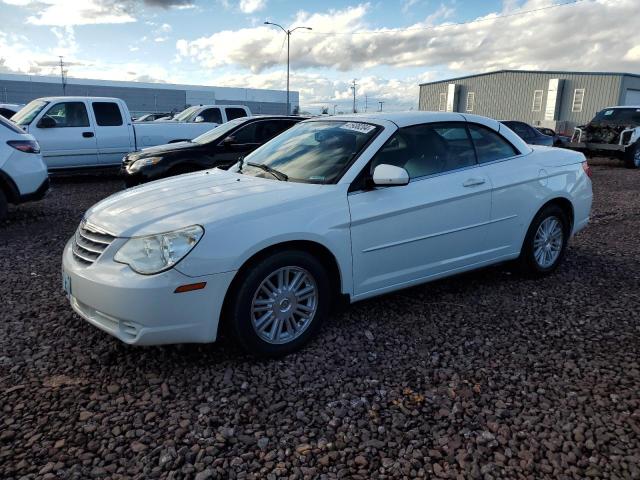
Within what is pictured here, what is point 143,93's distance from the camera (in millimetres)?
67562

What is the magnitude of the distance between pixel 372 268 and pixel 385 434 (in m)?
1.31

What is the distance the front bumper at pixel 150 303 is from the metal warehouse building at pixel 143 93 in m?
59.0

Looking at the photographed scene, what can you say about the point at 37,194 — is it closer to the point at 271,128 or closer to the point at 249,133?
the point at 249,133

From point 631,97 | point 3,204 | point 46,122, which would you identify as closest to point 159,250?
point 3,204

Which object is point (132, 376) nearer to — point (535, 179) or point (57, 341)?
point (57, 341)

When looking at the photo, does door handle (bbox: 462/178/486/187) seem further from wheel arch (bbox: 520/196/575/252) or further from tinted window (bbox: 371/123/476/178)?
wheel arch (bbox: 520/196/575/252)

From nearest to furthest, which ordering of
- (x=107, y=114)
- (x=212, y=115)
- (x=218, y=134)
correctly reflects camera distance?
(x=218, y=134), (x=107, y=114), (x=212, y=115)

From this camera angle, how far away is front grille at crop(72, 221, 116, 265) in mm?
3229

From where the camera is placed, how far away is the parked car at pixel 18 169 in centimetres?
688

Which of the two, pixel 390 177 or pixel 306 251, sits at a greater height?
pixel 390 177

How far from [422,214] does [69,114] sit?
32.6 ft

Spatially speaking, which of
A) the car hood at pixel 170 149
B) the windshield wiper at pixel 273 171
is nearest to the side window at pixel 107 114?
the car hood at pixel 170 149

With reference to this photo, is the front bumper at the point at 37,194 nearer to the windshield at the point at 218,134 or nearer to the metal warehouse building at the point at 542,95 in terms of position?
the windshield at the point at 218,134

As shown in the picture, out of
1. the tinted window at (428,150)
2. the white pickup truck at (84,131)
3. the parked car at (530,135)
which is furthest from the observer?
the parked car at (530,135)
